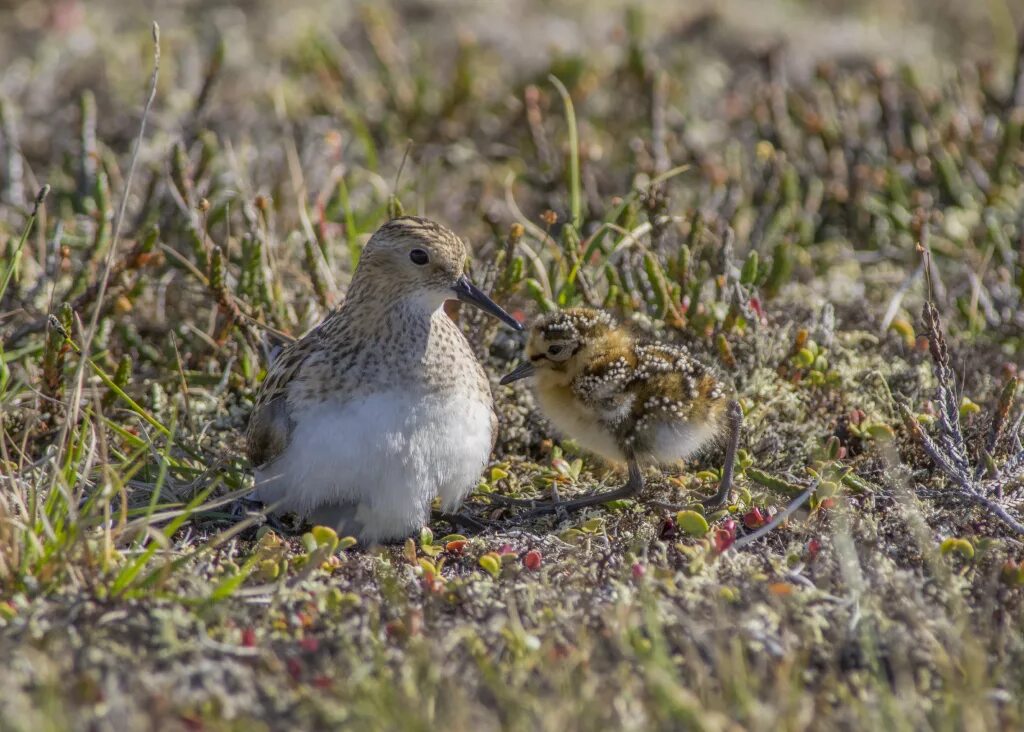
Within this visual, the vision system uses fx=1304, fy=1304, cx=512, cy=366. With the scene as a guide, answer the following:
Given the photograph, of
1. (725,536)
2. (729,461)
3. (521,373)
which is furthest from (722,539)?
(521,373)

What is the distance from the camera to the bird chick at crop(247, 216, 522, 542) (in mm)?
4531

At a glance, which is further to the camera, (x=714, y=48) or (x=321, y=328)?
(x=714, y=48)

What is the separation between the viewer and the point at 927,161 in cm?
716

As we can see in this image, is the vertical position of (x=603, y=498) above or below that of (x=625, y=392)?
below

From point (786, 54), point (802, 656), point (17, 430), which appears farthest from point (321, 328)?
point (786, 54)

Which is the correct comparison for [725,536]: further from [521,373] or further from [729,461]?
[521,373]

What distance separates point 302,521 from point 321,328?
74 cm

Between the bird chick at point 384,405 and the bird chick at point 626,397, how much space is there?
232mm

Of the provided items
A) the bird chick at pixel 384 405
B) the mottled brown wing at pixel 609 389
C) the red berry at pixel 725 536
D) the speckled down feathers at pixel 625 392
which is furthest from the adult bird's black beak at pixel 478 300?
the red berry at pixel 725 536

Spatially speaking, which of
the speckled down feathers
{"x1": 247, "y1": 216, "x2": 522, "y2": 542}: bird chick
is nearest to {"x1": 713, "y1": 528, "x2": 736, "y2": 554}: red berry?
the speckled down feathers

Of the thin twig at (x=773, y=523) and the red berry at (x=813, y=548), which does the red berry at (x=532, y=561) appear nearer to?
the thin twig at (x=773, y=523)

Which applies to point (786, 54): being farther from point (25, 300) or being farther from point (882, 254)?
point (25, 300)

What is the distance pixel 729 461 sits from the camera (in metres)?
4.79

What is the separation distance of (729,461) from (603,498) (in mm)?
492
